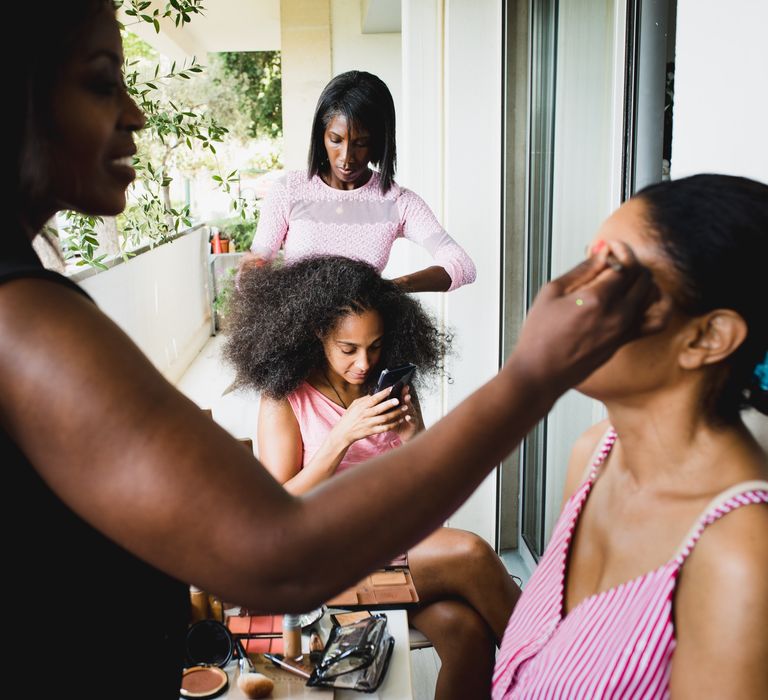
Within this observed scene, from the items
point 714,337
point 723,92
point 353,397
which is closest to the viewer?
point 714,337

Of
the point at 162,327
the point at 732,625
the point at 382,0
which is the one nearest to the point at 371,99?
the point at 732,625

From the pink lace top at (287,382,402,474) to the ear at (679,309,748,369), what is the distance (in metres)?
1.69

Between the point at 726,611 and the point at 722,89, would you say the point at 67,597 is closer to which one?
the point at 726,611

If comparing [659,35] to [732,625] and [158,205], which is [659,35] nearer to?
[732,625]

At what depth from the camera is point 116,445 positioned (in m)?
0.61

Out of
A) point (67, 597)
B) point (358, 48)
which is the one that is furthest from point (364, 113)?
point (358, 48)

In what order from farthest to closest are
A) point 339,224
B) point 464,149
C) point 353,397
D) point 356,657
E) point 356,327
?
point 464,149 < point 339,224 < point 353,397 < point 356,327 < point 356,657

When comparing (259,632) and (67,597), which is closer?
(67,597)

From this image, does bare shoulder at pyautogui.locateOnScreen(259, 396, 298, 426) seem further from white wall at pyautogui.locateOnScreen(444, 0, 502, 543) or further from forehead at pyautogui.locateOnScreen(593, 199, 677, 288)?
forehead at pyautogui.locateOnScreen(593, 199, 677, 288)

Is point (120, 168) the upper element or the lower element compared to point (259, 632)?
upper

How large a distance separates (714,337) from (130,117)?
29.4 inches

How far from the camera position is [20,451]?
64 centimetres

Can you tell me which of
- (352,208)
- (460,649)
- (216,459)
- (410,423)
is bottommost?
(460,649)

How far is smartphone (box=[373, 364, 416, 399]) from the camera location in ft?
7.88
